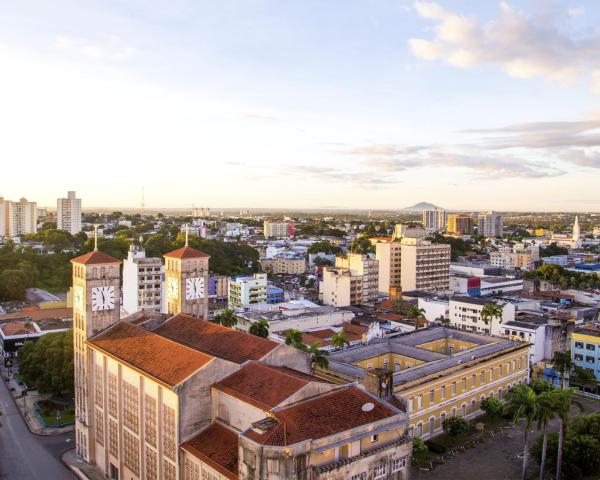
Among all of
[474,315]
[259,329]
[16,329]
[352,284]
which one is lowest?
[16,329]

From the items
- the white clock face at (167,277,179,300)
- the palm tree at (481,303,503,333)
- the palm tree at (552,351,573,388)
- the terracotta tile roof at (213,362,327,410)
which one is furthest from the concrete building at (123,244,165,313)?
the terracotta tile roof at (213,362,327,410)

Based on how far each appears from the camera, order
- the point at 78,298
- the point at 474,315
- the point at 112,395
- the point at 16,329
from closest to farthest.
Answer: the point at 112,395
the point at 78,298
the point at 16,329
the point at 474,315

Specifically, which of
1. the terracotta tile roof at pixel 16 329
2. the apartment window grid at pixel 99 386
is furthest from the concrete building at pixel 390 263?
the apartment window grid at pixel 99 386

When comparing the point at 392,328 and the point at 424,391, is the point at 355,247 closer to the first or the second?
the point at 392,328

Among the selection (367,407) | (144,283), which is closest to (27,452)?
(367,407)

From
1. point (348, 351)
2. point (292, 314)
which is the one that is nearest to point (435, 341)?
point (348, 351)

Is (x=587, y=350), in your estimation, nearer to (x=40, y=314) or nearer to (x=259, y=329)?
(x=259, y=329)

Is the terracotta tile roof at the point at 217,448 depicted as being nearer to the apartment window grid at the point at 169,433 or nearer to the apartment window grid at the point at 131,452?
the apartment window grid at the point at 169,433
